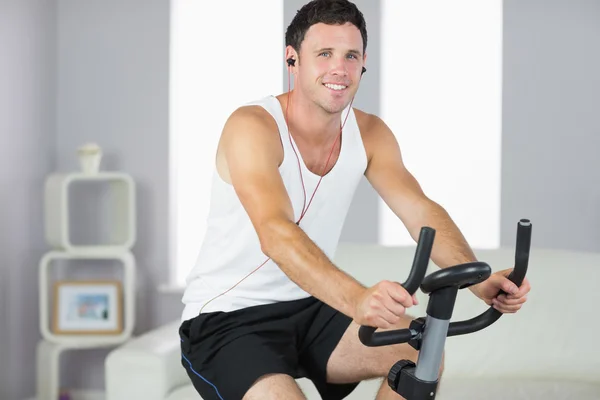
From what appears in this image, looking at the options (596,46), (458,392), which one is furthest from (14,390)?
(596,46)

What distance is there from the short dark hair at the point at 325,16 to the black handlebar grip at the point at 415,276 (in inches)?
27.0

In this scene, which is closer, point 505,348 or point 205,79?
point 505,348

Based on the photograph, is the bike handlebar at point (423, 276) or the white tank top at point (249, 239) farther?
the white tank top at point (249, 239)

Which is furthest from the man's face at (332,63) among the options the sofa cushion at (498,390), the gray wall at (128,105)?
the gray wall at (128,105)

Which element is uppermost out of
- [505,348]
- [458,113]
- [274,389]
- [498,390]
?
[458,113]

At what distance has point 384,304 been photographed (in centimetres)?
137

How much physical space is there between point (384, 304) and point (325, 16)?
2.46 ft

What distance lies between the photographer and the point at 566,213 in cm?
396

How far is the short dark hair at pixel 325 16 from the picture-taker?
6.12ft

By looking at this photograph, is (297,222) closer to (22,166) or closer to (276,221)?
(276,221)

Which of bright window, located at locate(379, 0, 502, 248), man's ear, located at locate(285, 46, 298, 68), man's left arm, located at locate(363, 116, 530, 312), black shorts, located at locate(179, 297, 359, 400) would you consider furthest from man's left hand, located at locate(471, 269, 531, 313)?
bright window, located at locate(379, 0, 502, 248)

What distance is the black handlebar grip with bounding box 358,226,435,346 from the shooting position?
1.32m

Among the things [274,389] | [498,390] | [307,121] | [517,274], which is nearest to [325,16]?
[307,121]

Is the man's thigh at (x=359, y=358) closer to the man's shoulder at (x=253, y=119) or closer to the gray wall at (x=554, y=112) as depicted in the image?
the man's shoulder at (x=253, y=119)
